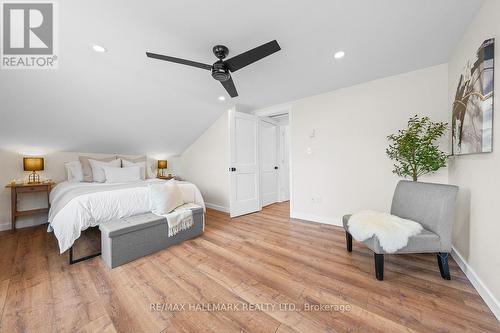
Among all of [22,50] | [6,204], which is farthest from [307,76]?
[6,204]

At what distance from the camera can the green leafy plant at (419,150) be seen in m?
2.09

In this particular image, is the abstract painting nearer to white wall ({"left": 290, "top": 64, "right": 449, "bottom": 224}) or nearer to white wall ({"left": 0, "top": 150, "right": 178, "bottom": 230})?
white wall ({"left": 290, "top": 64, "right": 449, "bottom": 224})

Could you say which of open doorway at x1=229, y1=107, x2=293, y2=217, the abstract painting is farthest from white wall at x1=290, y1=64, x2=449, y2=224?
the abstract painting

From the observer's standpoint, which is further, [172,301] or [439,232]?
[439,232]

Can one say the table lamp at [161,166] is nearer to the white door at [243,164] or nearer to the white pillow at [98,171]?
the white pillow at [98,171]

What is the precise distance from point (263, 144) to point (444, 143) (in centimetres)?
311

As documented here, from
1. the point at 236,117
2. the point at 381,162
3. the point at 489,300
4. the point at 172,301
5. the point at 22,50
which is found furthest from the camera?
the point at 236,117

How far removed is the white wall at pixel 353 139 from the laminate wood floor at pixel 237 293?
2.99 ft

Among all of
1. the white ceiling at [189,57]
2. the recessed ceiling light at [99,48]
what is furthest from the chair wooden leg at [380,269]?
the recessed ceiling light at [99,48]

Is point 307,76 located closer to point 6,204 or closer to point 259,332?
point 259,332

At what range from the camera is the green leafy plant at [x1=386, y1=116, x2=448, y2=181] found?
2094 millimetres

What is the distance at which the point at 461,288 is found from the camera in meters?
1.54

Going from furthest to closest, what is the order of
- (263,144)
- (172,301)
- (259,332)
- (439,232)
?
1. (263,144)
2. (439,232)
3. (172,301)
4. (259,332)

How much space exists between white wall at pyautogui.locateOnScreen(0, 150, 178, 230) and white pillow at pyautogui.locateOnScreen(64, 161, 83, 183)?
21cm
